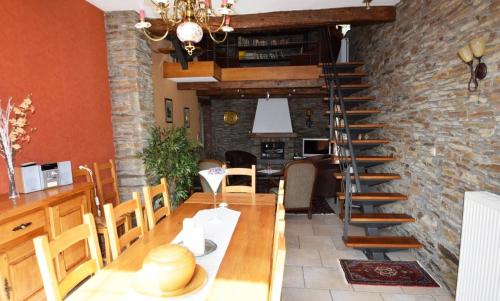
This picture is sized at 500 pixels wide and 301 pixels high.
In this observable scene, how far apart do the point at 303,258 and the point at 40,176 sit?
102 inches

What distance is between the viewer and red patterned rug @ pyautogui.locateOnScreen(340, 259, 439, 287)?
2.61 metres

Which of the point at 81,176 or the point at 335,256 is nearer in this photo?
the point at 81,176

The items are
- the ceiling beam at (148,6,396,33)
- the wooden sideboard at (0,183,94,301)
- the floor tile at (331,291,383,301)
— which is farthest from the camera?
the ceiling beam at (148,6,396,33)

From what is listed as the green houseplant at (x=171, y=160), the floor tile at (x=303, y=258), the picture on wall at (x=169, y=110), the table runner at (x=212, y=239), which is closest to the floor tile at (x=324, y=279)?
the floor tile at (x=303, y=258)

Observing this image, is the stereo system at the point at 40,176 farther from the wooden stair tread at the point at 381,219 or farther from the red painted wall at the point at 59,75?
the wooden stair tread at the point at 381,219

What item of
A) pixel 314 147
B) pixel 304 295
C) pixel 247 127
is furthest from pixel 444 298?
pixel 247 127

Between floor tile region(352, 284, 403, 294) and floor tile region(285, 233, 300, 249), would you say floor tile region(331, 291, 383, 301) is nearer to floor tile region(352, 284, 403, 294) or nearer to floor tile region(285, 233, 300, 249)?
floor tile region(352, 284, 403, 294)

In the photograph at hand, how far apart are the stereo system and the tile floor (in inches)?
86.4

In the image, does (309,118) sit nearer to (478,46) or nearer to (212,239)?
(478,46)

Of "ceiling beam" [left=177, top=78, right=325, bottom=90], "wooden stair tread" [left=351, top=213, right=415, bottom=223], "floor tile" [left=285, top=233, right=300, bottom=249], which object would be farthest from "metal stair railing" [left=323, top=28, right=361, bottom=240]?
"ceiling beam" [left=177, top=78, right=325, bottom=90]

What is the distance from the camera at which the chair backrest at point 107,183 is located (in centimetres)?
310

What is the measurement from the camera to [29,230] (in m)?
1.91

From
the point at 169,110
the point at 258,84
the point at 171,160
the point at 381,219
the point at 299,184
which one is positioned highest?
the point at 258,84

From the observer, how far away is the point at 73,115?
2930 mm
